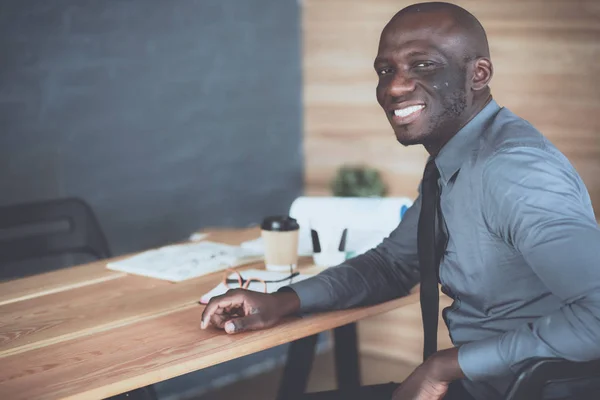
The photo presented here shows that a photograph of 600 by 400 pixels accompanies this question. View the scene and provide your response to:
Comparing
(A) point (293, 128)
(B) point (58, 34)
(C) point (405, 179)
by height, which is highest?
(B) point (58, 34)

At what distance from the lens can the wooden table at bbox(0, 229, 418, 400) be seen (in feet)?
4.62

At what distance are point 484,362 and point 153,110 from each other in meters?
2.11

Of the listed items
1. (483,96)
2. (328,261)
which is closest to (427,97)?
(483,96)

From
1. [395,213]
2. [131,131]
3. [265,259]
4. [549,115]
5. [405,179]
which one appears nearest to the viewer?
[265,259]

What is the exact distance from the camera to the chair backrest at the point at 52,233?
2.40 m

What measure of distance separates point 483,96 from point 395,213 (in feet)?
2.30

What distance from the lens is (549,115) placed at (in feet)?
11.1

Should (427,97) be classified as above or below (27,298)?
above

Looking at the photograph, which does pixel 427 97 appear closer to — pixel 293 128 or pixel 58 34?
pixel 58 34

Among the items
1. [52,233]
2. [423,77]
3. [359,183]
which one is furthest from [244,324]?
[359,183]

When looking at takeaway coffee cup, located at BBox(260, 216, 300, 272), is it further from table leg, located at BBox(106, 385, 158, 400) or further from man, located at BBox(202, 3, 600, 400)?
table leg, located at BBox(106, 385, 158, 400)

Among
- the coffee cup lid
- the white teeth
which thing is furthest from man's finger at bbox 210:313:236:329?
the white teeth

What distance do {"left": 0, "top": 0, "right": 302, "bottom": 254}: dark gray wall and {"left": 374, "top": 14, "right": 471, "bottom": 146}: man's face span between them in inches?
60.1

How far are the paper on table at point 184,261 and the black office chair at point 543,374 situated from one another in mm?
983
